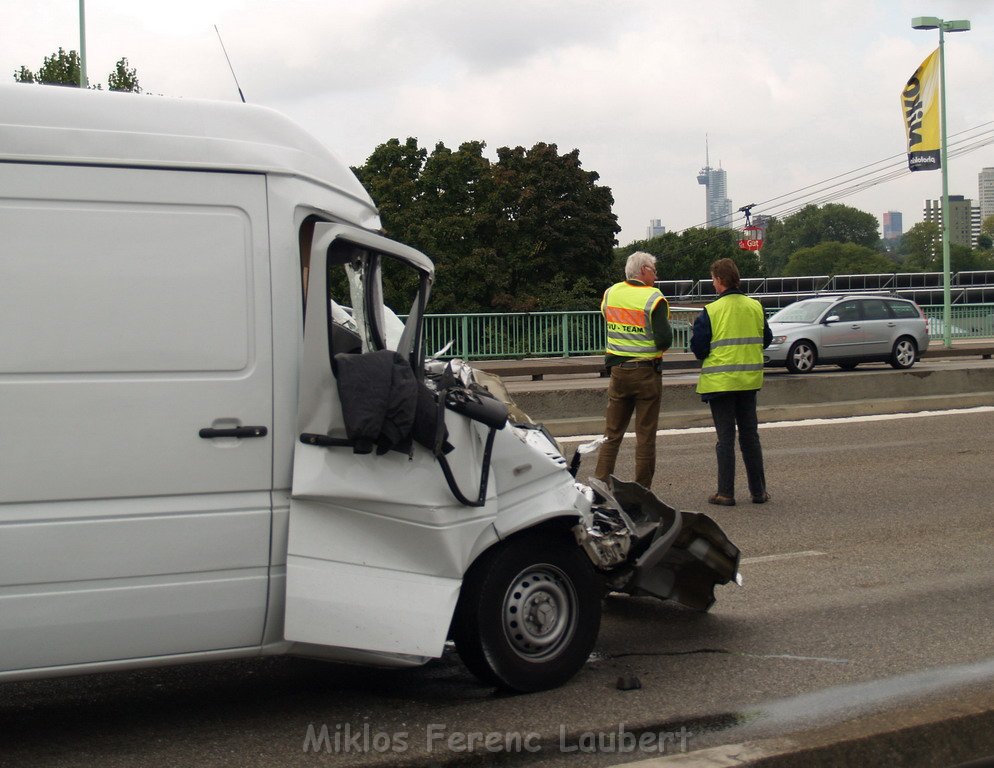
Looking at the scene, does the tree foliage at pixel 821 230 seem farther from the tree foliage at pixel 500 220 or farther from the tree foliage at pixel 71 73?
the tree foliage at pixel 71 73

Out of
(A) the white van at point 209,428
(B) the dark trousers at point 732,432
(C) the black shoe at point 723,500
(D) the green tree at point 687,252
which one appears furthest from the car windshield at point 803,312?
(D) the green tree at point 687,252

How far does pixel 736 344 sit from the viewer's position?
9227 mm

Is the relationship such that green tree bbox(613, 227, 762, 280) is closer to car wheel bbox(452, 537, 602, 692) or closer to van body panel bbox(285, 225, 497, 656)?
car wheel bbox(452, 537, 602, 692)

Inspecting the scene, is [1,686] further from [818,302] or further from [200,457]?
[818,302]

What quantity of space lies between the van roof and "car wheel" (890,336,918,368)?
2272 centimetres

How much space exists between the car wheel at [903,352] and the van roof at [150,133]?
22.7m

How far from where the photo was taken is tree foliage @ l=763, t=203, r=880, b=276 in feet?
448

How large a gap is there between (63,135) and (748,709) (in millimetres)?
3387

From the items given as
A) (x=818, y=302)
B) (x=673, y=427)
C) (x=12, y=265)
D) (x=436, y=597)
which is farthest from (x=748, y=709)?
(x=818, y=302)

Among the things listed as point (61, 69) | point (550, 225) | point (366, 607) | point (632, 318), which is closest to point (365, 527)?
point (366, 607)

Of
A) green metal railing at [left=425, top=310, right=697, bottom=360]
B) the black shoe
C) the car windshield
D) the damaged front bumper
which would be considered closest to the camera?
the damaged front bumper

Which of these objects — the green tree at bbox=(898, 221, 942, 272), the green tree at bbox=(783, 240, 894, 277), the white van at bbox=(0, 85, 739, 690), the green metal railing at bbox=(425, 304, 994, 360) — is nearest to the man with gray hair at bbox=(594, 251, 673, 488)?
the white van at bbox=(0, 85, 739, 690)

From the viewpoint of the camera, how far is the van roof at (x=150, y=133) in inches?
155

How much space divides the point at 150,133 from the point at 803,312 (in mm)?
22272
